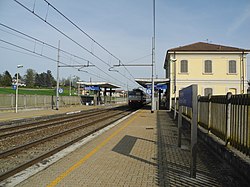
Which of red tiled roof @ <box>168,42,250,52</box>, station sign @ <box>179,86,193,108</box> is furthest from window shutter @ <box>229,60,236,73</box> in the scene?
station sign @ <box>179,86,193,108</box>

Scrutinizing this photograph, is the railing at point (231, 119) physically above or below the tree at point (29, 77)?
below

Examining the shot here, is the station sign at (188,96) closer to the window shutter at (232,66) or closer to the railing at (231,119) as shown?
the railing at (231,119)

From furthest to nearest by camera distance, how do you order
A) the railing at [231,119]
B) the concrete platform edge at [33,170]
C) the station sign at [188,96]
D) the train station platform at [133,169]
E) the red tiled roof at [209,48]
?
the red tiled roof at [209,48] < the station sign at [188,96] < the concrete platform edge at [33,170] < the train station platform at [133,169] < the railing at [231,119]

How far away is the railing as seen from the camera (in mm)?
5770

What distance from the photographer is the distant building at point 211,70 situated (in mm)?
40406

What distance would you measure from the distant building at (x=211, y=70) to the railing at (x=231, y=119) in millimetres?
30825

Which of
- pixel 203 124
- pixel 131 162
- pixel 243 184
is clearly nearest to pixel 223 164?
pixel 243 184

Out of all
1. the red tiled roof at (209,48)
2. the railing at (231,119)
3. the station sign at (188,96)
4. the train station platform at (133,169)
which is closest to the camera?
the railing at (231,119)

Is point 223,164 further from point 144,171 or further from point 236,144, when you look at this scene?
point 144,171

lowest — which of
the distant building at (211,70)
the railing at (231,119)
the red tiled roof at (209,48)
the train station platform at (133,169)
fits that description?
the train station platform at (133,169)

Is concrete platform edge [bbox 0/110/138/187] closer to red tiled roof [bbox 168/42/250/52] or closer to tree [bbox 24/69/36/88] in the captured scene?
red tiled roof [bbox 168/42/250/52]

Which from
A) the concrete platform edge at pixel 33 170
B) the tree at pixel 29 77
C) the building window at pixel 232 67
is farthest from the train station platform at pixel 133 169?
the tree at pixel 29 77

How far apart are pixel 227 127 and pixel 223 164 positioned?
882 millimetres

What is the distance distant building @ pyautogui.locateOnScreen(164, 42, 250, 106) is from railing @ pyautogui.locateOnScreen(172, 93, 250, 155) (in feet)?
101
